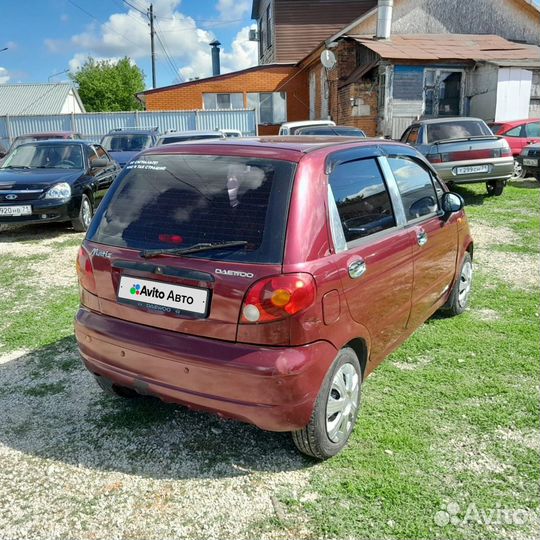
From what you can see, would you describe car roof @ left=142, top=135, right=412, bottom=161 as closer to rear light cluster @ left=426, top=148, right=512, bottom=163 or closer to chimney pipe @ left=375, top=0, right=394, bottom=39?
rear light cluster @ left=426, top=148, right=512, bottom=163

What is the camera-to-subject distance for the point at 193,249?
8.16 feet

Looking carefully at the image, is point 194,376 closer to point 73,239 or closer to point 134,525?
point 134,525

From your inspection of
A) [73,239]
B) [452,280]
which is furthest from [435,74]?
[452,280]

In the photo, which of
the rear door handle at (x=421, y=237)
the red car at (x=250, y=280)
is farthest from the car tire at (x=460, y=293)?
the red car at (x=250, y=280)

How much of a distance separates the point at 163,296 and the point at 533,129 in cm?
1417

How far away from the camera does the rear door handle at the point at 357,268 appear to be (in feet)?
8.70

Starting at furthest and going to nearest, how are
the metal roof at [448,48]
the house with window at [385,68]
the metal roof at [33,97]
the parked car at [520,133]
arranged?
the metal roof at [33,97] → the house with window at [385,68] → the metal roof at [448,48] → the parked car at [520,133]

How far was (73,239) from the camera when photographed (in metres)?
8.10

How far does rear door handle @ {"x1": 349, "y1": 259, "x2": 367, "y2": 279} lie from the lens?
2650 millimetres

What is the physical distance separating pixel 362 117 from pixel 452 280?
15229 mm

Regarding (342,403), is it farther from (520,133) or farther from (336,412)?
(520,133)

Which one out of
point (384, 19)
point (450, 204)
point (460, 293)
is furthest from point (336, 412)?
point (384, 19)

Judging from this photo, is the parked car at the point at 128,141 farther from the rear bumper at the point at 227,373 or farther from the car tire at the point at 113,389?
the rear bumper at the point at 227,373

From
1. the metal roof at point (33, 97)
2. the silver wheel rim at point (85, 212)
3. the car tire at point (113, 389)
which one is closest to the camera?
the car tire at point (113, 389)
